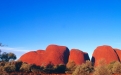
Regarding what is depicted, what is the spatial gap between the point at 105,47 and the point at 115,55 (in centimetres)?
515

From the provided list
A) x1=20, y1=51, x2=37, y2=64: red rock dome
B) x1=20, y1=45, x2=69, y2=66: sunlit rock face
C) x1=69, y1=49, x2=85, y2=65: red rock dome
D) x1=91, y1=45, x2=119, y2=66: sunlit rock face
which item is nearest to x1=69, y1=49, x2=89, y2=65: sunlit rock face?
x1=69, y1=49, x2=85, y2=65: red rock dome

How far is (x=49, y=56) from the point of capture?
7162 centimetres

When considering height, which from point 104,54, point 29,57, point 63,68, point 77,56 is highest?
point 104,54

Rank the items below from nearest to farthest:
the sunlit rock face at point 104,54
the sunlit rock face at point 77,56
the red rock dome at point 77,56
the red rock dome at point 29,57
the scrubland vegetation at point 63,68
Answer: the scrubland vegetation at point 63,68 < the red rock dome at point 77,56 < the sunlit rock face at point 77,56 < the sunlit rock face at point 104,54 < the red rock dome at point 29,57

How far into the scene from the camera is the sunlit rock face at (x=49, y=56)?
69.9 metres

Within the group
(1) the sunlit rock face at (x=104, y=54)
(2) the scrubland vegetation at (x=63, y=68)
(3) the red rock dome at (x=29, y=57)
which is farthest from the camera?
(3) the red rock dome at (x=29, y=57)

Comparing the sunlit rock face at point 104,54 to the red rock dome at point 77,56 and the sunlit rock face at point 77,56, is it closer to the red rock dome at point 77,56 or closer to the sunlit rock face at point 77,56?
the sunlit rock face at point 77,56

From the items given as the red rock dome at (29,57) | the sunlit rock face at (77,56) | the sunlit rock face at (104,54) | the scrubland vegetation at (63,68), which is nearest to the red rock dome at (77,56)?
the sunlit rock face at (77,56)

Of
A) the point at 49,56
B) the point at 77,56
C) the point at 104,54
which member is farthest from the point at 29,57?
the point at 104,54

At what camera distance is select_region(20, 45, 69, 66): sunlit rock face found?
69.9 meters

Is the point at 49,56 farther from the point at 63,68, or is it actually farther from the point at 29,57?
the point at 63,68

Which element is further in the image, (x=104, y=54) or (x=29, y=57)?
(x=29, y=57)

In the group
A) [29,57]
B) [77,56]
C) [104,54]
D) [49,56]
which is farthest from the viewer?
[29,57]

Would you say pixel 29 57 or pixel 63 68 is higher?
pixel 29 57
